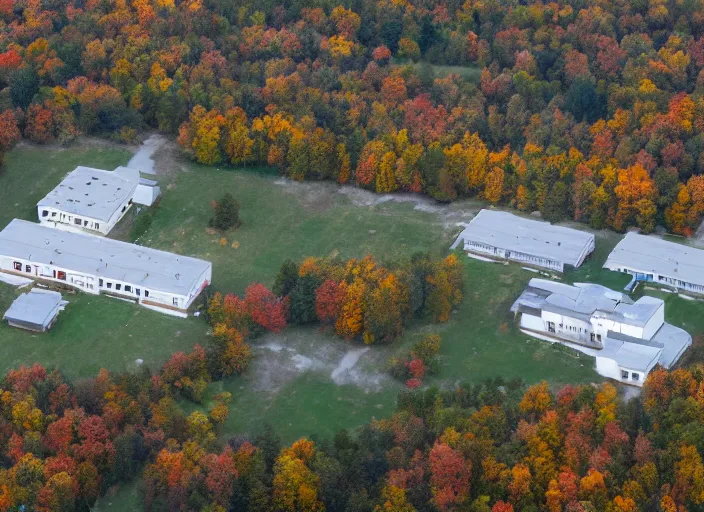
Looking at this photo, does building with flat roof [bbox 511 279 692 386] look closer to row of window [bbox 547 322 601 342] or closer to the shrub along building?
row of window [bbox 547 322 601 342]

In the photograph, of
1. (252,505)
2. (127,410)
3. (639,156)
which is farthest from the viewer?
(639,156)

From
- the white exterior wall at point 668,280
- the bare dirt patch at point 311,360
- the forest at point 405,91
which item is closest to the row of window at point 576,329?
the white exterior wall at point 668,280

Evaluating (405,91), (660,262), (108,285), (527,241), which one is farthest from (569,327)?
(405,91)

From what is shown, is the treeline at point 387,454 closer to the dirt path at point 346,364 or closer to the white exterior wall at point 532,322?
the dirt path at point 346,364

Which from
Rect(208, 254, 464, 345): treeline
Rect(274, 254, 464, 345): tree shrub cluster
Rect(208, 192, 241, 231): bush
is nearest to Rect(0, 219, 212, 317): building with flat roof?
Rect(208, 254, 464, 345): treeline

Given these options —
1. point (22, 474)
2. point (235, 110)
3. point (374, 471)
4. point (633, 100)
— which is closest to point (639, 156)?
point (633, 100)

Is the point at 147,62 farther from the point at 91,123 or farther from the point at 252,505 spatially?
the point at 252,505
